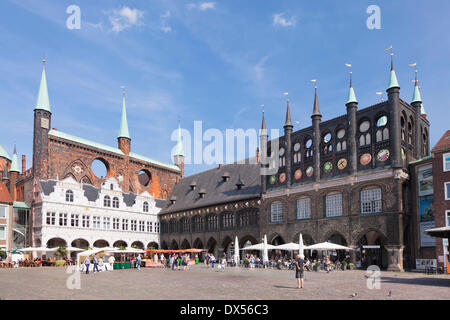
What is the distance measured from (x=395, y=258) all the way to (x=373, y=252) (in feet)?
24.6

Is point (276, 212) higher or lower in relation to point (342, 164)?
lower

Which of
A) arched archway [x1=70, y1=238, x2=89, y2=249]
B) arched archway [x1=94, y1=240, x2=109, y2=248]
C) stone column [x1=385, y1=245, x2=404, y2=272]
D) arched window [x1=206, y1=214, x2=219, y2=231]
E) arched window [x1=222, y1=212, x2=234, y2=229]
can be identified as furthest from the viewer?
arched archway [x1=94, y1=240, x2=109, y2=248]

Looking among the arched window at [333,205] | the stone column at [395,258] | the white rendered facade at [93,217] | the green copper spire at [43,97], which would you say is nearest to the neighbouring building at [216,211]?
the white rendered facade at [93,217]

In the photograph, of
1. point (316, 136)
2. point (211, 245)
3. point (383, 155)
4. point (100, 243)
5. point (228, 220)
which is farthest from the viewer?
point (100, 243)

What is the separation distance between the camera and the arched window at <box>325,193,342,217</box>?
145 ft

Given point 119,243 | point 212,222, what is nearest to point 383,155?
point 212,222

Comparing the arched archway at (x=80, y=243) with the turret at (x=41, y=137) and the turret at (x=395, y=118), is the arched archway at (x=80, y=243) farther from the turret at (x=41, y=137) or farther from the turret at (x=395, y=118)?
the turret at (x=395, y=118)

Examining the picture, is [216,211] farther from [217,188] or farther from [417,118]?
[417,118]

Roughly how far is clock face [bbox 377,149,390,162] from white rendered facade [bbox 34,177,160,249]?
130 feet

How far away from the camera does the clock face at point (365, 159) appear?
42.2 metres

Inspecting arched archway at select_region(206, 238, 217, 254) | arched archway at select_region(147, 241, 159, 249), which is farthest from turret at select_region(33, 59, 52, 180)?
arched archway at select_region(206, 238, 217, 254)

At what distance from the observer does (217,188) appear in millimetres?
62625

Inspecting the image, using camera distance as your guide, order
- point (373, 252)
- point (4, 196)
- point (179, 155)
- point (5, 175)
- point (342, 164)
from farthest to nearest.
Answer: point (179, 155) → point (5, 175) → point (4, 196) → point (373, 252) → point (342, 164)

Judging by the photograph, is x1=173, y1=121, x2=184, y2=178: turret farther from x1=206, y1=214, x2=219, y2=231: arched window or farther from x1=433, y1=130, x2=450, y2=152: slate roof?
x1=433, y1=130, x2=450, y2=152: slate roof
